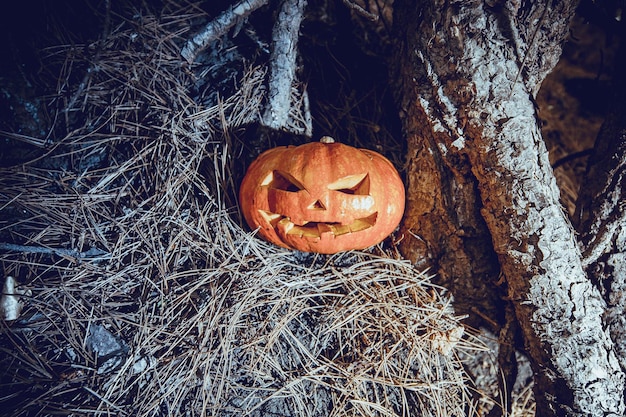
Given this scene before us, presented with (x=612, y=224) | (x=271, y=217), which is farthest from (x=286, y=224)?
(x=612, y=224)

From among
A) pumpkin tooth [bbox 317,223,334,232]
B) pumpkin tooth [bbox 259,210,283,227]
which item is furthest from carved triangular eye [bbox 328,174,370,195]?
pumpkin tooth [bbox 259,210,283,227]

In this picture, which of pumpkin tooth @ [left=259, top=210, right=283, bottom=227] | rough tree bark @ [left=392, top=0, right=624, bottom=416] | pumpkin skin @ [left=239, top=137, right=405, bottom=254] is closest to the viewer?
rough tree bark @ [left=392, top=0, right=624, bottom=416]

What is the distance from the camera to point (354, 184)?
6.65ft

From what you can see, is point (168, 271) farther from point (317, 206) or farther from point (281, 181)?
point (317, 206)

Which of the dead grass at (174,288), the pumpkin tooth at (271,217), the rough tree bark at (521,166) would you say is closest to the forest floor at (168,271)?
the dead grass at (174,288)

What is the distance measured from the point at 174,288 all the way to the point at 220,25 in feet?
5.13

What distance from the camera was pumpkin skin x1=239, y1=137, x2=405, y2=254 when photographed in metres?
1.92

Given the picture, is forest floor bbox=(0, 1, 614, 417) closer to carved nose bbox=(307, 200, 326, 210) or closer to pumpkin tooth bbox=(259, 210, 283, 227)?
pumpkin tooth bbox=(259, 210, 283, 227)

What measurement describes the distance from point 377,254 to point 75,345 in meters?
1.81

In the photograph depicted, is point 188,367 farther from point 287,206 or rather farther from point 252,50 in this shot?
point 252,50

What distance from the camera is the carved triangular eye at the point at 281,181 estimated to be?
199 centimetres

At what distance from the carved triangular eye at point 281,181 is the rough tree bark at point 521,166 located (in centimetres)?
81

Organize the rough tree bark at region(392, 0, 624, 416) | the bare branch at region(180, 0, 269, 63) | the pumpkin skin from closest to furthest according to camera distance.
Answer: the rough tree bark at region(392, 0, 624, 416), the pumpkin skin, the bare branch at region(180, 0, 269, 63)

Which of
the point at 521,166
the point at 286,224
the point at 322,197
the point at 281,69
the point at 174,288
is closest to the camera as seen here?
the point at 521,166
